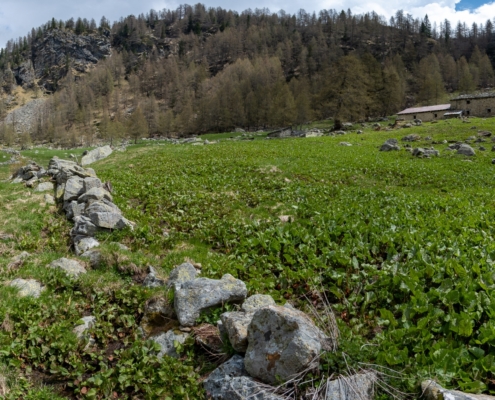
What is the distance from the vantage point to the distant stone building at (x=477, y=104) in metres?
61.3

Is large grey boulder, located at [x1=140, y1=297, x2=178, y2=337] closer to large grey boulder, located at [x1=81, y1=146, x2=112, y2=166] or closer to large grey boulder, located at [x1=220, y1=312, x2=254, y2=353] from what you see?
large grey boulder, located at [x1=220, y1=312, x2=254, y2=353]

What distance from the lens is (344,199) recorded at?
48.4ft

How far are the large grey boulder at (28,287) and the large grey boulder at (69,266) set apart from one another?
2.25ft

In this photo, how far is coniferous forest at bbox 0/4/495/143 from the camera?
84875mm

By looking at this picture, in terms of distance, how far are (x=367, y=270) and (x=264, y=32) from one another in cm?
21675

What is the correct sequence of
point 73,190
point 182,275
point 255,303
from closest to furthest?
point 255,303 → point 182,275 → point 73,190

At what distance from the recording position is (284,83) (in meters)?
105

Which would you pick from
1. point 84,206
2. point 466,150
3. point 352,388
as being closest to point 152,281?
point 352,388

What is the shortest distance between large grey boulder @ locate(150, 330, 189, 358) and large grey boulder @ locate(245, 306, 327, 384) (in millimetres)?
1739

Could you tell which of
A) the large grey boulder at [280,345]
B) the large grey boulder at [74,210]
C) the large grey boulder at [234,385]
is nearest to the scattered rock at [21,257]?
the large grey boulder at [74,210]

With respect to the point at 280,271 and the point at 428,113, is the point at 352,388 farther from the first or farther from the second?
the point at 428,113

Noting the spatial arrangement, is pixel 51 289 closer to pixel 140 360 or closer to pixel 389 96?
pixel 140 360

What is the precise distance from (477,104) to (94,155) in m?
67.6

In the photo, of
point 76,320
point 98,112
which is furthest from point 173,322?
point 98,112
